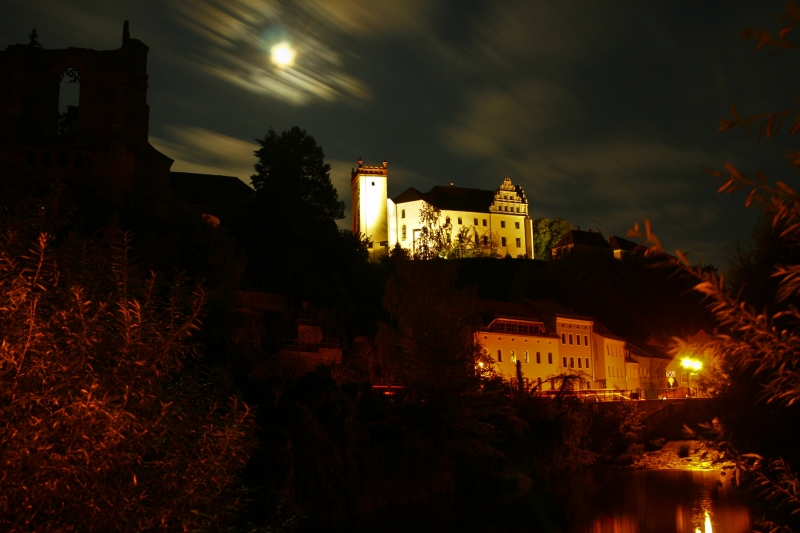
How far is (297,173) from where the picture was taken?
6003cm

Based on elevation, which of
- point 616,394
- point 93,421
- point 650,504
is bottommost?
point 650,504

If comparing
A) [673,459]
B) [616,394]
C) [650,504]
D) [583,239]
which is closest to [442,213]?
[583,239]

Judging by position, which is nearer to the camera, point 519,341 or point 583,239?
point 519,341

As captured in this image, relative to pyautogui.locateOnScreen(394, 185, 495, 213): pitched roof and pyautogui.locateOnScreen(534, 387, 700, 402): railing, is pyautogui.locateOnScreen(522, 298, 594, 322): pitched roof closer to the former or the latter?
pyautogui.locateOnScreen(534, 387, 700, 402): railing

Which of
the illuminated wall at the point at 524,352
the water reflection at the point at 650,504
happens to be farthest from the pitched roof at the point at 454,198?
the water reflection at the point at 650,504

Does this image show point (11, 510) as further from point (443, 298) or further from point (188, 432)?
point (443, 298)

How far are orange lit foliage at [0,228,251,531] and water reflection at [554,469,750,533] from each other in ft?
84.6

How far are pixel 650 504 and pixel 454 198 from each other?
95.7 meters

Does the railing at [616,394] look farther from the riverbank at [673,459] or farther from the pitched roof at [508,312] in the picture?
the pitched roof at [508,312]

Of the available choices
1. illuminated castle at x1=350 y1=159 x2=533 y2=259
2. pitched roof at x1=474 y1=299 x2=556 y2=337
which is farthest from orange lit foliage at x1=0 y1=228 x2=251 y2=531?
illuminated castle at x1=350 y1=159 x2=533 y2=259

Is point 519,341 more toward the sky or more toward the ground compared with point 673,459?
more toward the sky

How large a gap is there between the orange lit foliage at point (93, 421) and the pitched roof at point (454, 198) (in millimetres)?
112719

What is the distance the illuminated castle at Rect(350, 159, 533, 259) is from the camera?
12306 centimetres

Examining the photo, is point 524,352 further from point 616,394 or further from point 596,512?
point 596,512
